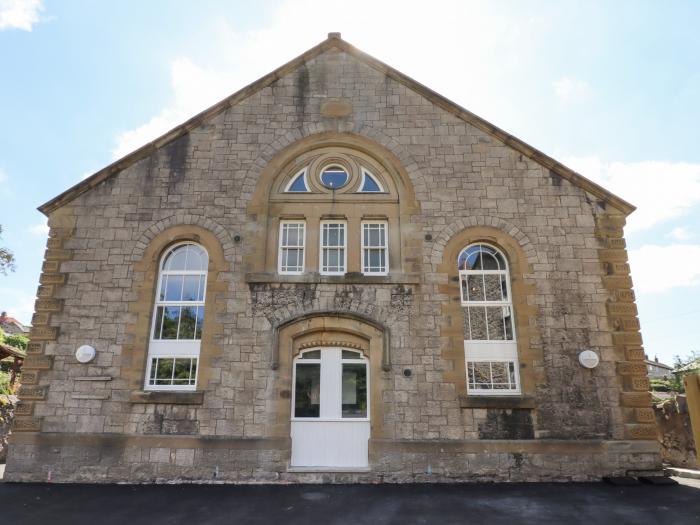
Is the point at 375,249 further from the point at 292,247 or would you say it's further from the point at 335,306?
the point at 292,247

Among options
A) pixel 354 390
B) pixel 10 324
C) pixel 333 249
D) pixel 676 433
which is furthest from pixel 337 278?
pixel 10 324

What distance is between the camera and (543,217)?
35.7 ft

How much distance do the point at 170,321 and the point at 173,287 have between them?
31.9 inches

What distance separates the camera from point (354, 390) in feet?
32.8

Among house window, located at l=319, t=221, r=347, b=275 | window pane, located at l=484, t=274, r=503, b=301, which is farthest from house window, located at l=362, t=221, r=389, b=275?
window pane, located at l=484, t=274, r=503, b=301


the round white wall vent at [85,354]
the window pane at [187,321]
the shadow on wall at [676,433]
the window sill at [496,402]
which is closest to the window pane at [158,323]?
the window pane at [187,321]


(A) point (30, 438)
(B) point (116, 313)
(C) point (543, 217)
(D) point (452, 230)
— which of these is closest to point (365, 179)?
(D) point (452, 230)

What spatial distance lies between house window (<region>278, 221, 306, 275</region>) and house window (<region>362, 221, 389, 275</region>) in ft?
4.83

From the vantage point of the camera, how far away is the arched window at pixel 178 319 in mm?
10055

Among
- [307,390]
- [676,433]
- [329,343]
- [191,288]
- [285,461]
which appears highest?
[191,288]

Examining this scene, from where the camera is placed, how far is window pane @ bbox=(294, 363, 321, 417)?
9836mm

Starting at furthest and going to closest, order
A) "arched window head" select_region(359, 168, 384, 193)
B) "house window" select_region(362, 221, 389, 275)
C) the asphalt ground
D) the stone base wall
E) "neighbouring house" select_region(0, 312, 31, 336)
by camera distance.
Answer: "neighbouring house" select_region(0, 312, 31, 336) < "arched window head" select_region(359, 168, 384, 193) < "house window" select_region(362, 221, 389, 275) < the stone base wall < the asphalt ground

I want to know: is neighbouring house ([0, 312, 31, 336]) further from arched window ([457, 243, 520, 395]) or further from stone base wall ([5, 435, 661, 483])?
arched window ([457, 243, 520, 395])

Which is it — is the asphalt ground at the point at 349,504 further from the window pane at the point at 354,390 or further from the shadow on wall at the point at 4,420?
the shadow on wall at the point at 4,420
